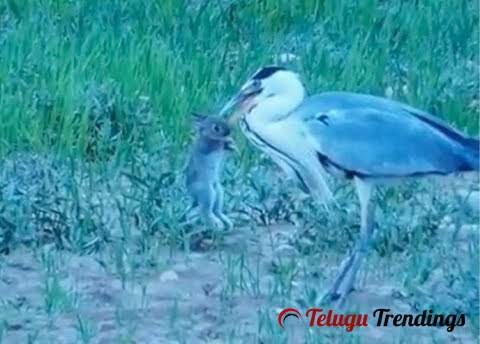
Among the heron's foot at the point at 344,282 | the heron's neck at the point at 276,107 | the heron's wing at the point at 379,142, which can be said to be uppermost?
the heron's neck at the point at 276,107

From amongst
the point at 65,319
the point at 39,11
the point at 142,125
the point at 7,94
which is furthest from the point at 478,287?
the point at 39,11

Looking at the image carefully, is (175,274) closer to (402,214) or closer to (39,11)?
(402,214)

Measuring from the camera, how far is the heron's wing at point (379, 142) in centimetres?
470

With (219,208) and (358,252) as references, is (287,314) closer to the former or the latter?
(358,252)

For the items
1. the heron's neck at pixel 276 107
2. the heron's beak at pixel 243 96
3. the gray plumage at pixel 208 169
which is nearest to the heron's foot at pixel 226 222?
the gray plumage at pixel 208 169

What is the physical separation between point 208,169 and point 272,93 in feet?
1.97

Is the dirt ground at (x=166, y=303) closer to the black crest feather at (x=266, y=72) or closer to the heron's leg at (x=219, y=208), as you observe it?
the heron's leg at (x=219, y=208)

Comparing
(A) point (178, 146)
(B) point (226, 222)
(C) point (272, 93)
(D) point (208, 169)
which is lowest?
(A) point (178, 146)

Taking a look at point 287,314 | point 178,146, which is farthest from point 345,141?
point 178,146

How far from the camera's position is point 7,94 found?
256 inches

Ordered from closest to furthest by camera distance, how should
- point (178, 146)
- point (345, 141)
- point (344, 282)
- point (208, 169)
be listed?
point (345, 141), point (344, 282), point (208, 169), point (178, 146)

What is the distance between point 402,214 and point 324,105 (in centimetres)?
86

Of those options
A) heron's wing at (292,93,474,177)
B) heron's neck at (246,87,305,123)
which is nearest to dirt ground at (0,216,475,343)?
heron's wing at (292,93,474,177)

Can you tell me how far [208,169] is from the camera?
526cm
